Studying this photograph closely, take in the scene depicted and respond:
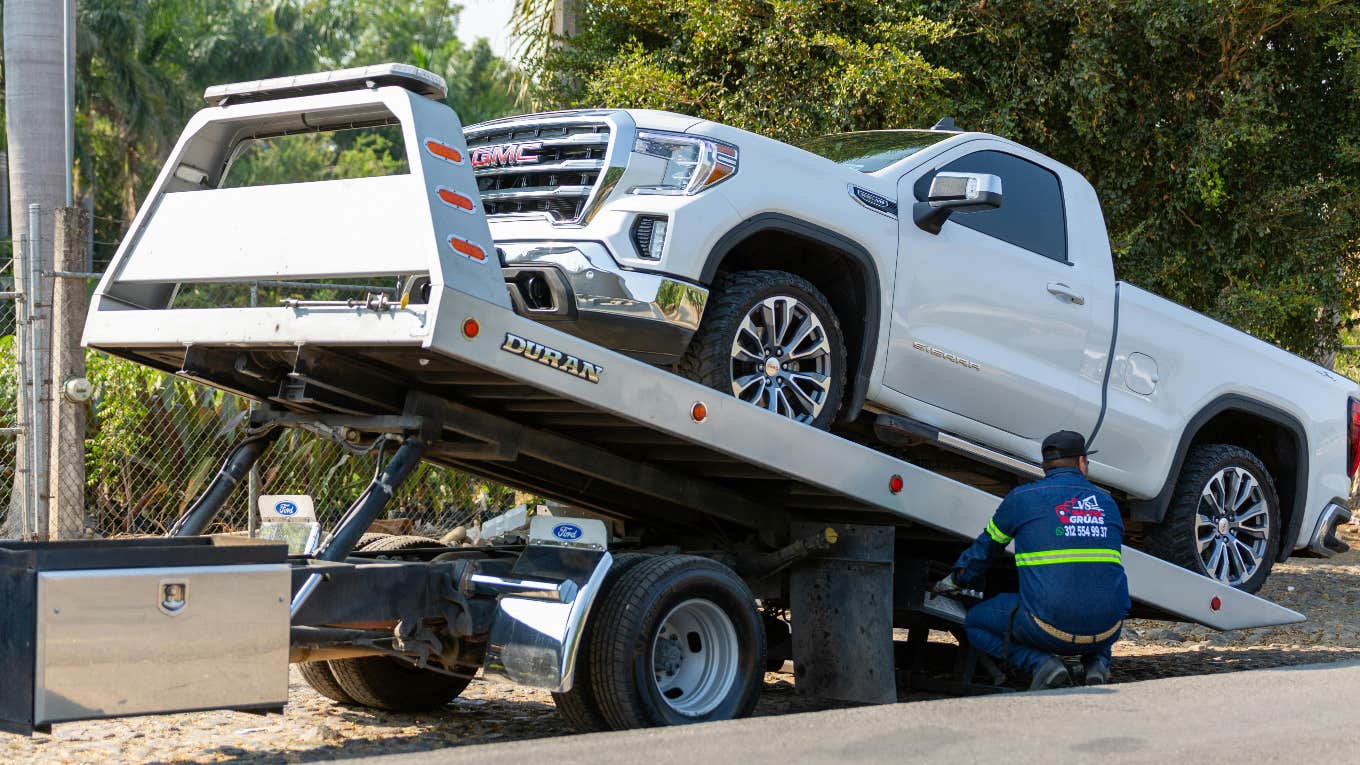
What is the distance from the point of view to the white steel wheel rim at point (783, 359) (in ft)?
18.8

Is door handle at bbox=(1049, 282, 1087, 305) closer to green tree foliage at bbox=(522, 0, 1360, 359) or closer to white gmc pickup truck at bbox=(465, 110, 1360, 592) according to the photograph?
white gmc pickup truck at bbox=(465, 110, 1360, 592)

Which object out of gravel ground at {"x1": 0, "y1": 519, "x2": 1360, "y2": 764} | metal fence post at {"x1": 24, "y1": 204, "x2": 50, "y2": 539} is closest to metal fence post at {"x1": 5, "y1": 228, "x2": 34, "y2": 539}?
metal fence post at {"x1": 24, "y1": 204, "x2": 50, "y2": 539}

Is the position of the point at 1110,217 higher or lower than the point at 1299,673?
higher

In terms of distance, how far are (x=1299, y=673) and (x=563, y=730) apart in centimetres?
329

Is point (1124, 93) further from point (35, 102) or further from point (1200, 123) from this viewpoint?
point (35, 102)

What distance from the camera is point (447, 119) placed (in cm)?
486

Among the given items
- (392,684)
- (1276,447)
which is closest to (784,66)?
(1276,447)

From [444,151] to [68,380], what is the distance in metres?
4.80

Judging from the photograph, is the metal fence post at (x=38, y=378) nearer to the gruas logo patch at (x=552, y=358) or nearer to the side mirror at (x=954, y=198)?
the gruas logo patch at (x=552, y=358)

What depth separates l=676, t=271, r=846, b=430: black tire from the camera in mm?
5586

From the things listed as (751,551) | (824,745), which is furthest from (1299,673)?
(824,745)

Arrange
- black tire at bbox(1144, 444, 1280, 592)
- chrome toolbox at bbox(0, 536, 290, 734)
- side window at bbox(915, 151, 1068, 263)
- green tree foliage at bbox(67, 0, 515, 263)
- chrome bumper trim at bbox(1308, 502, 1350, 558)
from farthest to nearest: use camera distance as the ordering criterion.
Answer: green tree foliage at bbox(67, 0, 515, 263) < chrome bumper trim at bbox(1308, 502, 1350, 558) < black tire at bbox(1144, 444, 1280, 592) < side window at bbox(915, 151, 1068, 263) < chrome toolbox at bbox(0, 536, 290, 734)

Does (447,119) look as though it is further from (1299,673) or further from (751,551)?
(1299,673)

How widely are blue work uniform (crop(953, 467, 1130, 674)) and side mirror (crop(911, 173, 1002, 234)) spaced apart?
1.19 metres
